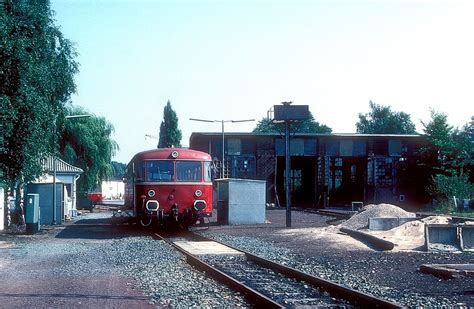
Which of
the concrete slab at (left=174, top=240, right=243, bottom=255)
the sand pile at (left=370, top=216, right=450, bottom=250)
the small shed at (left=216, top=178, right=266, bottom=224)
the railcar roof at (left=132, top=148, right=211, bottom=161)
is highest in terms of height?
the railcar roof at (left=132, top=148, right=211, bottom=161)

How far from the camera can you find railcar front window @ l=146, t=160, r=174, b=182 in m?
21.0

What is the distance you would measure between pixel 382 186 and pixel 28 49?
3458 cm

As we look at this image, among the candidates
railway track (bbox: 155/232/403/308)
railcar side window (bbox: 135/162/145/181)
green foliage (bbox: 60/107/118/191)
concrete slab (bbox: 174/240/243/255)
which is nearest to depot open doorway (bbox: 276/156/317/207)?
green foliage (bbox: 60/107/118/191)

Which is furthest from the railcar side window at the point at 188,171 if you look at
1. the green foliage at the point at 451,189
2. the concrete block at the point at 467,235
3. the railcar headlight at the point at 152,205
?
the green foliage at the point at 451,189

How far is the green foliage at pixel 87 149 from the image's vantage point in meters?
48.6

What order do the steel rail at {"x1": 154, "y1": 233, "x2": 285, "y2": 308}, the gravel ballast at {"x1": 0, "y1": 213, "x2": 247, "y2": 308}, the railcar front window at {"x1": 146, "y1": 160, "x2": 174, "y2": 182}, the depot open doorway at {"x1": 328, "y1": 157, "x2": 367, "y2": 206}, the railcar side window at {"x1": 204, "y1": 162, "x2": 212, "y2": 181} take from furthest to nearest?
1. the depot open doorway at {"x1": 328, "y1": 157, "x2": 367, "y2": 206}
2. the railcar side window at {"x1": 204, "y1": 162, "x2": 212, "y2": 181}
3. the railcar front window at {"x1": 146, "y1": 160, "x2": 174, "y2": 182}
4. the gravel ballast at {"x1": 0, "y1": 213, "x2": 247, "y2": 308}
5. the steel rail at {"x1": 154, "y1": 233, "x2": 285, "y2": 308}

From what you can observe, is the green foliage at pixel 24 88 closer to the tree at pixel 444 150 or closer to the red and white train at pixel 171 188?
the red and white train at pixel 171 188

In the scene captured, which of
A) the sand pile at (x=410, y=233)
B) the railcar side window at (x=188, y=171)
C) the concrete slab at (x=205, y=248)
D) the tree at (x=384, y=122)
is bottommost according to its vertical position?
the concrete slab at (x=205, y=248)

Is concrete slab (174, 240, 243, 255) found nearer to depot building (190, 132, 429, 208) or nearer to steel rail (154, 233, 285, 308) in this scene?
steel rail (154, 233, 285, 308)

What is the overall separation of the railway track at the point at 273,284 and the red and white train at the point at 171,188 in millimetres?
4902

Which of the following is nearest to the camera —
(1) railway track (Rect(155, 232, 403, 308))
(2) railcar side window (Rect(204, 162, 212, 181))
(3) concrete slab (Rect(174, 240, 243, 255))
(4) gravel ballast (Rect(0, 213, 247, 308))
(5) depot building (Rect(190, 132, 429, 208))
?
(1) railway track (Rect(155, 232, 403, 308))

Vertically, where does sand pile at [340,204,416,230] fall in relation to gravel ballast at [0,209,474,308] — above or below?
above

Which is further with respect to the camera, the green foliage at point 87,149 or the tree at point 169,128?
the tree at point 169,128

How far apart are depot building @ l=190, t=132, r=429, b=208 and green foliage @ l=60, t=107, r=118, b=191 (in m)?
7.89
